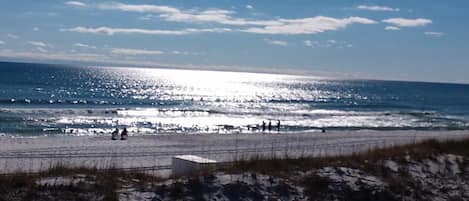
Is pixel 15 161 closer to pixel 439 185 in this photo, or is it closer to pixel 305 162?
pixel 305 162

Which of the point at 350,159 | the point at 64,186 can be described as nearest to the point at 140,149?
the point at 350,159

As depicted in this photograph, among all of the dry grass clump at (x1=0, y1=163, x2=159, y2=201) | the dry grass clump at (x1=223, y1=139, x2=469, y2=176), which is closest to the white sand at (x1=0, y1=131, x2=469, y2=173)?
the dry grass clump at (x1=223, y1=139, x2=469, y2=176)

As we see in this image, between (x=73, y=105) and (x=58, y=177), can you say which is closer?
(x=58, y=177)

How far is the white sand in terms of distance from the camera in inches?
865

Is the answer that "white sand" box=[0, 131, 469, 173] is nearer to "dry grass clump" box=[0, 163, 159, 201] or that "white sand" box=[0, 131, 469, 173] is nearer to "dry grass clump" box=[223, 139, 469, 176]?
"dry grass clump" box=[223, 139, 469, 176]

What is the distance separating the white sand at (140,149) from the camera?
22.0m

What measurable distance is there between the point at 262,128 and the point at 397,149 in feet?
102

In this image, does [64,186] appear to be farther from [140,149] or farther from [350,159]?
[140,149]

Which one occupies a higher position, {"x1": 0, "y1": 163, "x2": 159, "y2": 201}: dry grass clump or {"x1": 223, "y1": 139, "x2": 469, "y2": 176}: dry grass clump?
{"x1": 223, "y1": 139, "x2": 469, "y2": 176}: dry grass clump

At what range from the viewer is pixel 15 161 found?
2248 centimetres

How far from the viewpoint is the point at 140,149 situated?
29047mm

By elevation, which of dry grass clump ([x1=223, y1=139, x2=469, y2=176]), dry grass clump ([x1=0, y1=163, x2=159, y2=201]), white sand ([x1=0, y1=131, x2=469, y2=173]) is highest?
dry grass clump ([x1=223, y1=139, x2=469, y2=176])

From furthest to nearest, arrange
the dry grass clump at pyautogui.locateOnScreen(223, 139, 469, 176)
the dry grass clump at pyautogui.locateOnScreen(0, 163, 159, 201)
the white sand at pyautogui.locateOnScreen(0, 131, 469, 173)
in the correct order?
the white sand at pyautogui.locateOnScreen(0, 131, 469, 173) < the dry grass clump at pyautogui.locateOnScreen(223, 139, 469, 176) < the dry grass clump at pyautogui.locateOnScreen(0, 163, 159, 201)

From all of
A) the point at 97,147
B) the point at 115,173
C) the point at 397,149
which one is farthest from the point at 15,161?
the point at 397,149
